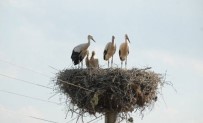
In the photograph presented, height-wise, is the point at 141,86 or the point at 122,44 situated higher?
the point at 122,44

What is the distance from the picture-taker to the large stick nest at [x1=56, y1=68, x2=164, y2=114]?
33.5ft

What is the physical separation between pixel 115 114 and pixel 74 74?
3.71 ft

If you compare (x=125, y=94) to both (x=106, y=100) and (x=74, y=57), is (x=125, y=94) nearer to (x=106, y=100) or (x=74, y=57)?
(x=106, y=100)

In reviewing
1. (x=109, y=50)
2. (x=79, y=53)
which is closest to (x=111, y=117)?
(x=109, y=50)

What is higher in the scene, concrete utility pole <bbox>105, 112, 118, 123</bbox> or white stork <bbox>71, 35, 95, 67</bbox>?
white stork <bbox>71, 35, 95, 67</bbox>

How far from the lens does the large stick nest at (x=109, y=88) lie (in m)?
10.2

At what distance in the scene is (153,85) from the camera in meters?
10.8

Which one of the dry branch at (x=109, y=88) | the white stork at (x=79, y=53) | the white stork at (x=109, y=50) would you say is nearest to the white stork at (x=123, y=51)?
the white stork at (x=109, y=50)

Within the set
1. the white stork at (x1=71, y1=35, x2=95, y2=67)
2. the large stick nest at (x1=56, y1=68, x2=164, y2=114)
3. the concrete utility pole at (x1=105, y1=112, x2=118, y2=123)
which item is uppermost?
the white stork at (x1=71, y1=35, x2=95, y2=67)

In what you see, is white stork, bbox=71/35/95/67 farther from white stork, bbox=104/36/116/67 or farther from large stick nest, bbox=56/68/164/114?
large stick nest, bbox=56/68/164/114

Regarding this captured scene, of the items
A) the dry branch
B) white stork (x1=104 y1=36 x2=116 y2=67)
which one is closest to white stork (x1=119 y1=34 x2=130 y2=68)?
white stork (x1=104 y1=36 x2=116 y2=67)

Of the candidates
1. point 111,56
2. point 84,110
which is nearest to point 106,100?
point 84,110

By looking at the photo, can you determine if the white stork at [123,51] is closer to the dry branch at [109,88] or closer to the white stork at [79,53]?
the white stork at [79,53]

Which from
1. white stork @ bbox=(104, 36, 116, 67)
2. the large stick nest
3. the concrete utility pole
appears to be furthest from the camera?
white stork @ bbox=(104, 36, 116, 67)
